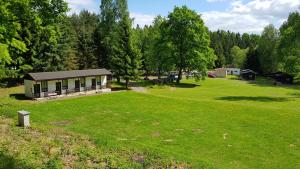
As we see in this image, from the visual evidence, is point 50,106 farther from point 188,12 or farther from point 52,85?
point 188,12

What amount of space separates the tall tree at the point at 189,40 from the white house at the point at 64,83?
22.0m

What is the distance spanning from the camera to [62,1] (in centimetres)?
1952

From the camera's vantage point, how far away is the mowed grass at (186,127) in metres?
19.5

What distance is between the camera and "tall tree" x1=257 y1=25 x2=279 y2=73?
100625 millimetres

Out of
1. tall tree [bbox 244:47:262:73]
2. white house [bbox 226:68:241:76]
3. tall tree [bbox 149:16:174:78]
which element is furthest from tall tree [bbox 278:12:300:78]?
white house [bbox 226:68:241:76]

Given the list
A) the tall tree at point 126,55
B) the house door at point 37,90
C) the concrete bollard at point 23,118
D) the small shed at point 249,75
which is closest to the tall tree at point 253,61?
the small shed at point 249,75

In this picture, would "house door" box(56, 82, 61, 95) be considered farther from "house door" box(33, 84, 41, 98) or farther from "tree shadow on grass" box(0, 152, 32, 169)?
"tree shadow on grass" box(0, 152, 32, 169)

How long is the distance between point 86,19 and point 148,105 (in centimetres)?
7639

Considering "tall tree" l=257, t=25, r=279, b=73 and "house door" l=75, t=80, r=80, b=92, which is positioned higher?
"tall tree" l=257, t=25, r=279, b=73

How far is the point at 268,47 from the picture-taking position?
100938 millimetres

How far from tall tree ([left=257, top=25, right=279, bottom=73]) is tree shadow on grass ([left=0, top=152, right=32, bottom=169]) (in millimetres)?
96646

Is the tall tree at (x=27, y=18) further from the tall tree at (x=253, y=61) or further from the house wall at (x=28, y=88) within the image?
the tall tree at (x=253, y=61)

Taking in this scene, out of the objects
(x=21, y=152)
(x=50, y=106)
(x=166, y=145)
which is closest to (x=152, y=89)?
(x=50, y=106)

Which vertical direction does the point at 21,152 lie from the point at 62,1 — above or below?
below
